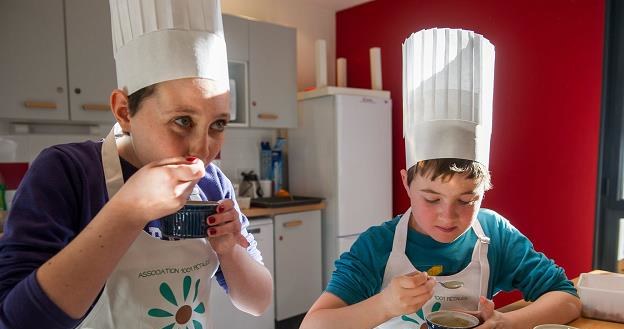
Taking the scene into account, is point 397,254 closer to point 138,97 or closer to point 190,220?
point 190,220

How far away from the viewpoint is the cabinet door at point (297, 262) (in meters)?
3.13

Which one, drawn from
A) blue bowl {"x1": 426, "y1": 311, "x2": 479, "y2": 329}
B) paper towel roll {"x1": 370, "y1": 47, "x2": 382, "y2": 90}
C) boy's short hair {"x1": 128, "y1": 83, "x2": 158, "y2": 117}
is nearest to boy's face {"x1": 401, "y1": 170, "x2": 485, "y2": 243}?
blue bowl {"x1": 426, "y1": 311, "x2": 479, "y2": 329}

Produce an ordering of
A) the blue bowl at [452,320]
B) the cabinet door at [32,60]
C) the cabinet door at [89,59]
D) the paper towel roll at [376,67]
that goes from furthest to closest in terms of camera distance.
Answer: the paper towel roll at [376,67]
the cabinet door at [89,59]
the cabinet door at [32,60]
the blue bowl at [452,320]

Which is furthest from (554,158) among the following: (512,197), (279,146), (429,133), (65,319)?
(65,319)

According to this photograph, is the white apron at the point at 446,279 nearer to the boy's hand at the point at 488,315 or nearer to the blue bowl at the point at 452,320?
the boy's hand at the point at 488,315

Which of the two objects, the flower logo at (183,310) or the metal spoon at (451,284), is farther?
the metal spoon at (451,284)

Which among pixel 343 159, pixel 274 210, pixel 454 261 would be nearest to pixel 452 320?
pixel 454 261

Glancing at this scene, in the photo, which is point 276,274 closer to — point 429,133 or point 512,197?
point 512,197

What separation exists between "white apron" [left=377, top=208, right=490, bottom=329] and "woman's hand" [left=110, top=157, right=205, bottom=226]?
2.29 ft

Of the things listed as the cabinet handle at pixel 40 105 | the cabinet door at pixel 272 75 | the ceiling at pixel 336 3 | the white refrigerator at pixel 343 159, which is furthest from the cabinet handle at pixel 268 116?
the cabinet handle at pixel 40 105

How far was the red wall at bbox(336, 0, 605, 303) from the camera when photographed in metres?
2.80

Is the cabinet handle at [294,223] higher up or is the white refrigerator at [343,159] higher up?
the white refrigerator at [343,159]

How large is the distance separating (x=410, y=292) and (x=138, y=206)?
568mm

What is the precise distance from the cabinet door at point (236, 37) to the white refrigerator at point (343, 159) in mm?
628
